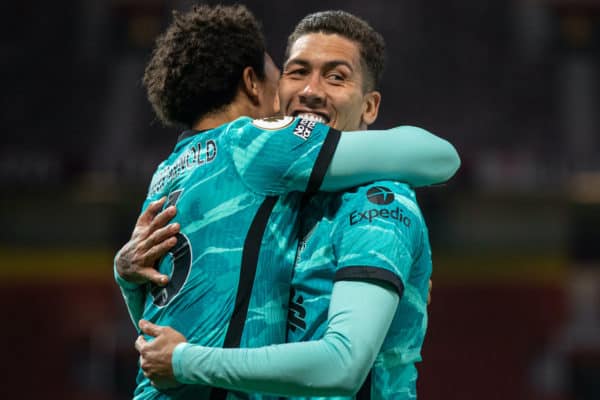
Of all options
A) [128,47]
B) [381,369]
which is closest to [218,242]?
[381,369]

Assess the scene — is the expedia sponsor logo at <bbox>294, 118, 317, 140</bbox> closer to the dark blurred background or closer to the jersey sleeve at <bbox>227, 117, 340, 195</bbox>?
the jersey sleeve at <bbox>227, 117, 340, 195</bbox>

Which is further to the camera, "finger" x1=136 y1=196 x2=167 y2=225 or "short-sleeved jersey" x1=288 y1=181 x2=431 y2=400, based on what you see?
"finger" x1=136 y1=196 x2=167 y2=225

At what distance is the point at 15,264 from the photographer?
10312 mm

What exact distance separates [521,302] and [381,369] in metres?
8.11

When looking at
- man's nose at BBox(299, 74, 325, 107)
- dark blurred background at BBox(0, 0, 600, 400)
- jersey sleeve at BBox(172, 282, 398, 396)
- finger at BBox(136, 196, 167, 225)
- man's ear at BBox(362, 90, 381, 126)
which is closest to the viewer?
jersey sleeve at BBox(172, 282, 398, 396)

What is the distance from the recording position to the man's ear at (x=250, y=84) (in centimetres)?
232

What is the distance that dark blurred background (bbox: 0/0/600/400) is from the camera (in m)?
9.59

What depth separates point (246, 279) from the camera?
201cm

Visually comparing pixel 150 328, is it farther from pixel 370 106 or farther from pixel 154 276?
pixel 370 106

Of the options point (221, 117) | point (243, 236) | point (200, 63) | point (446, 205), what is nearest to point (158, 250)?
point (243, 236)

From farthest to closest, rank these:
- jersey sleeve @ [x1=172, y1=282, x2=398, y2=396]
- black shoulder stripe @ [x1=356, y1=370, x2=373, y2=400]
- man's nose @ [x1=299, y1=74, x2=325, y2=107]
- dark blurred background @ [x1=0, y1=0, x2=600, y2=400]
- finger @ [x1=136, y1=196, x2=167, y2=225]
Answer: dark blurred background @ [x1=0, y1=0, x2=600, y2=400] → man's nose @ [x1=299, y1=74, x2=325, y2=107] → finger @ [x1=136, y1=196, x2=167, y2=225] → black shoulder stripe @ [x1=356, y1=370, x2=373, y2=400] → jersey sleeve @ [x1=172, y1=282, x2=398, y2=396]

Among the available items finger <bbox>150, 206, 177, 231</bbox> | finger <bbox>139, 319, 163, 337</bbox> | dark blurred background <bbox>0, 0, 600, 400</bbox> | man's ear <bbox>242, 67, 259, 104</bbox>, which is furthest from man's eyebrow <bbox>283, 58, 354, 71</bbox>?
dark blurred background <bbox>0, 0, 600, 400</bbox>

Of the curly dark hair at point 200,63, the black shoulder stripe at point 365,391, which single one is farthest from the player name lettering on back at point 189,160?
the black shoulder stripe at point 365,391

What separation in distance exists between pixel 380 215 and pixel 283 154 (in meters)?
0.27
